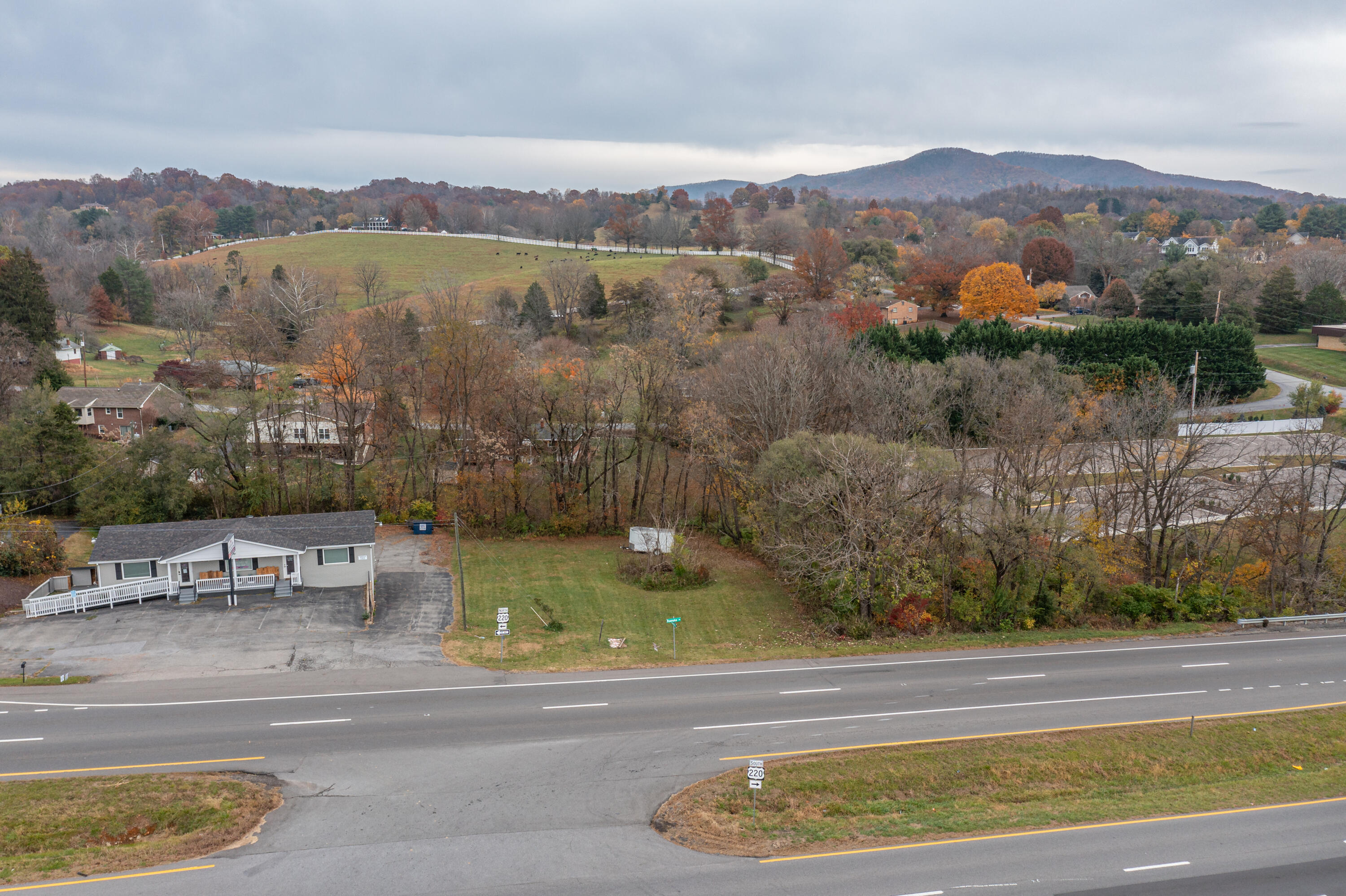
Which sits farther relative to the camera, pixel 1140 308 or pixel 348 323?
pixel 1140 308

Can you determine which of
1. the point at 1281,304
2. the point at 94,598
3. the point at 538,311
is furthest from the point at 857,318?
the point at 94,598

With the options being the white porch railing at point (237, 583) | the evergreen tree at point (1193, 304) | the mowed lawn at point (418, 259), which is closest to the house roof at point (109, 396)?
the white porch railing at point (237, 583)

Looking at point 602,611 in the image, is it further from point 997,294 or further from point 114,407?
point 997,294

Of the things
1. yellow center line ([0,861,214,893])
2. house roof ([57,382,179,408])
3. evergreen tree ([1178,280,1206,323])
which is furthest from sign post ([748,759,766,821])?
evergreen tree ([1178,280,1206,323])

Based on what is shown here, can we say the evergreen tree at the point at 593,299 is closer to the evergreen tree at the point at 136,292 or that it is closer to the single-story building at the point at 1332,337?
the evergreen tree at the point at 136,292

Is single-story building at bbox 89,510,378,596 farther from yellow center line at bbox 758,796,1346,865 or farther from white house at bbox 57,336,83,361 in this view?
white house at bbox 57,336,83,361

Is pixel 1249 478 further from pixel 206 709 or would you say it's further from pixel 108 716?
pixel 108 716

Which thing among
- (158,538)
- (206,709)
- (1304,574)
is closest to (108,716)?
(206,709)
